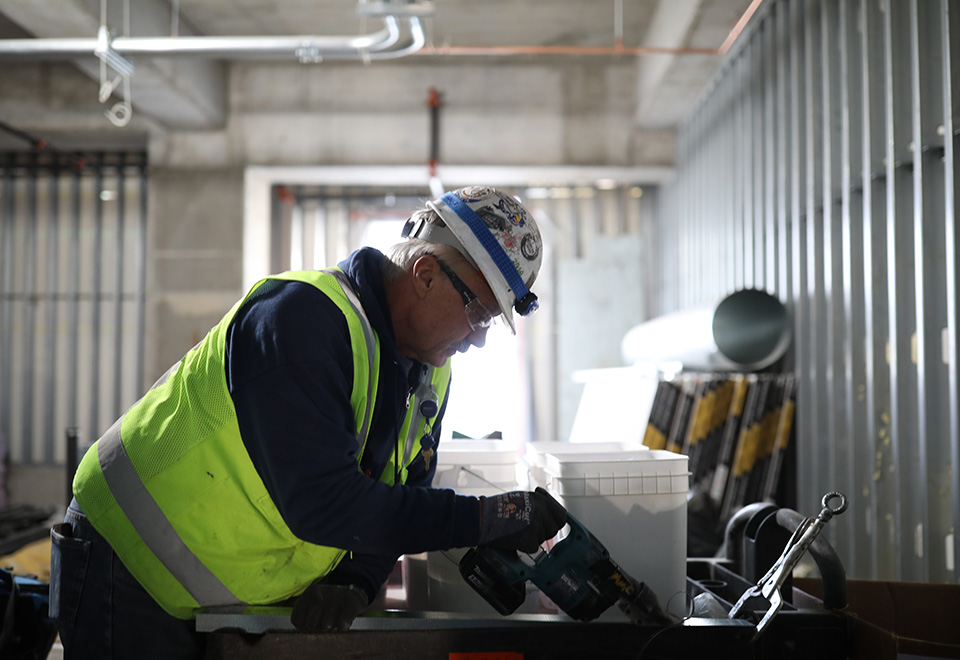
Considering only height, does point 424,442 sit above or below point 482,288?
below

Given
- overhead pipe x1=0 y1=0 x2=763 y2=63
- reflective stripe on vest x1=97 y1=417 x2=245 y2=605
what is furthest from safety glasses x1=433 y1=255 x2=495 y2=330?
overhead pipe x1=0 y1=0 x2=763 y2=63

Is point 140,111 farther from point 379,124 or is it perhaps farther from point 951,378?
point 951,378

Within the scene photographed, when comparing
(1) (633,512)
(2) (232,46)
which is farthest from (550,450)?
(2) (232,46)

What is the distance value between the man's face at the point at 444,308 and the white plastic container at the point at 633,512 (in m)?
0.42

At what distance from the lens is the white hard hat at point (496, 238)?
186cm

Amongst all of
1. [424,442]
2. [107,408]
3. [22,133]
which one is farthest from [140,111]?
[424,442]

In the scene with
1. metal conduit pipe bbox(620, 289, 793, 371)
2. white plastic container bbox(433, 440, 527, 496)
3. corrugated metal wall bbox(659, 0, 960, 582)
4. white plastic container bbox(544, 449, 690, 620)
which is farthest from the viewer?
metal conduit pipe bbox(620, 289, 793, 371)

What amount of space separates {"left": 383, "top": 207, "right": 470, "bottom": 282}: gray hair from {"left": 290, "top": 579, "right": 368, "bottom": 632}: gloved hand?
2.44ft

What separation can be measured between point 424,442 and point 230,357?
0.66m

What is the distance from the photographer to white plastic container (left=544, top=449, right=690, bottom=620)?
6.44 feet

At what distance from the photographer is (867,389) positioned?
3.63m

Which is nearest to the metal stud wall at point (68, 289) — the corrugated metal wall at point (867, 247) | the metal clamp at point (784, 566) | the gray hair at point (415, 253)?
the corrugated metal wall at point (867, 247)

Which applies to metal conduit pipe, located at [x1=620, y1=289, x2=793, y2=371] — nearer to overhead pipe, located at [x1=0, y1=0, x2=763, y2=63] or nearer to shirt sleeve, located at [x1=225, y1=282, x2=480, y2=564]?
overhead pipe, located at [x1=0, y1=0, x2=763, y2=63]

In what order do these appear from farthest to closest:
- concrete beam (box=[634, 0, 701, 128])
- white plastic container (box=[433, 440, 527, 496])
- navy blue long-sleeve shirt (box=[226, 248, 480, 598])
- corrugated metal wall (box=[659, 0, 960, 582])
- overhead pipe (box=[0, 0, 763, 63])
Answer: concrete beam (box=[634, 0, 701, 128]), overhead pipe (box=[0, 0, 763, 63]), corrugated metal wall (box=[659, 0, 960, 582]), white plastic container (box=[433, 440, 527, 496]), navy blue long-sleeve shirt (box=[226, 248, 480, 598])
